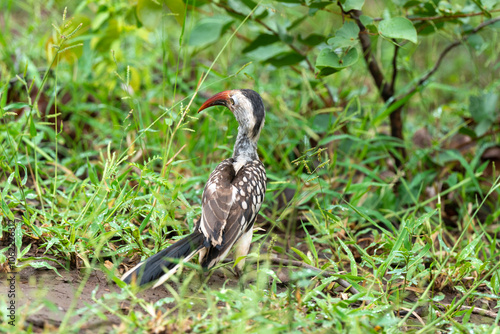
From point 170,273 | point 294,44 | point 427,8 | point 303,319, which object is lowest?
point 303,319

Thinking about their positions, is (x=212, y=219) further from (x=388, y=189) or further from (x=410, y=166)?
(x=410, y=166)

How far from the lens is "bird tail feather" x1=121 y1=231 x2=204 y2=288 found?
→ 7.23 feet

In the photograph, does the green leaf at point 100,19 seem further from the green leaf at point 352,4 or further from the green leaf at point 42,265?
the green leaf at point 42,265

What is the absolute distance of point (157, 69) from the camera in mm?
5473

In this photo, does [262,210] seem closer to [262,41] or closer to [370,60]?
[262,41]

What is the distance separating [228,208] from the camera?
8.66 ft

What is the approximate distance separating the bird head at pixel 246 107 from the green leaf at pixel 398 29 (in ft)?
2.77

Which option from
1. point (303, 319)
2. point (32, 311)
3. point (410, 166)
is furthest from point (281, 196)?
point (32, 311)

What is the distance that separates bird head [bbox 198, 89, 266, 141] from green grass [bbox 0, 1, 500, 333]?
0.17 m

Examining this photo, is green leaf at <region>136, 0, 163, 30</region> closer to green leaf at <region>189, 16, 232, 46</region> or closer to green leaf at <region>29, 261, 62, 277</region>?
green leaf at <region>189, 16, 232, 46</region>

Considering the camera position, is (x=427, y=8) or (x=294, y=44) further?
(x=294, y=44)

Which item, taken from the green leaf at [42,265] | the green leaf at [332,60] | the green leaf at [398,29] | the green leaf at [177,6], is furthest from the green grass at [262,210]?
the green leaf at [398,29]

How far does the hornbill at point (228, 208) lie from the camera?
2304 millimetres

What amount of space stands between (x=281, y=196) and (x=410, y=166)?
42.3 inches
